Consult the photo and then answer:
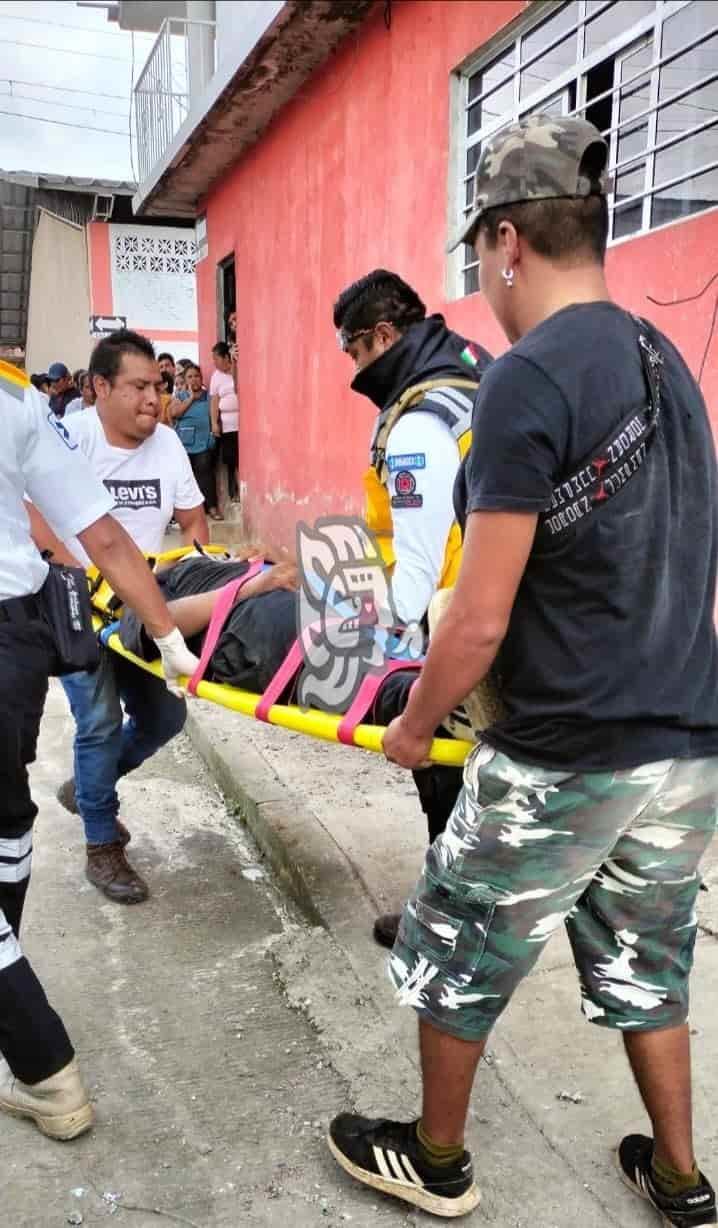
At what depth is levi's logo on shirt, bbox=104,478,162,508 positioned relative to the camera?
3.23 m

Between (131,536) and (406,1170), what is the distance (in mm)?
1948

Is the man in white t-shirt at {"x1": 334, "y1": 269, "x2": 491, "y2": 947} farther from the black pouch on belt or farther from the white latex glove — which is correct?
the black pouch on belt

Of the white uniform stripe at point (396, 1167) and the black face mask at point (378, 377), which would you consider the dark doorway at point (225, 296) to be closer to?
the black face mask at point (378, 377)

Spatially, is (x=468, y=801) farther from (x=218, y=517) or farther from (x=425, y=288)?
(x=218, y=517)

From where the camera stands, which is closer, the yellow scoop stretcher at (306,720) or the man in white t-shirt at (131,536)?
the yellow scoop stretcher at (306,720)

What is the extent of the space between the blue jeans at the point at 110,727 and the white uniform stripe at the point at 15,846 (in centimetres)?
99

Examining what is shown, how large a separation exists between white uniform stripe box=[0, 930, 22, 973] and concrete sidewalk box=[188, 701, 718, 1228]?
813 millimetres

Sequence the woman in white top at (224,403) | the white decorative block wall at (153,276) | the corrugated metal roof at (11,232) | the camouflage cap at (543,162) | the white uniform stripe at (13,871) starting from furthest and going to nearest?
the white decorative block wall at (153,276) → the woman in white top at (224,403) → the white uniform stripe at (13,871) → the corrugated metal roof at (11,232) → the camouflage cap at (543,162)

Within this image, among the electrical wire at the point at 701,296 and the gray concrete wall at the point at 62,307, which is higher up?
the gray concrete wall at the point at 62,307

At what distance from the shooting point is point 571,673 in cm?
146

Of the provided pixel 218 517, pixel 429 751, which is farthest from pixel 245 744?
pixel 218 517

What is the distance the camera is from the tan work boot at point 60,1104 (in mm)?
2002

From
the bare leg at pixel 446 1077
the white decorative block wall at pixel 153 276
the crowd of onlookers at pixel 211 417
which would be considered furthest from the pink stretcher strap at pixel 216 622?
the white decorative block wall at pixel 153 276

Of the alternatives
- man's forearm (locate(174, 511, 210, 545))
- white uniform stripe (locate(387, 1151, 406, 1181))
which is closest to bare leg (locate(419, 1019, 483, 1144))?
white uniform stripe (locate(387, 1151, 406, 1181))
